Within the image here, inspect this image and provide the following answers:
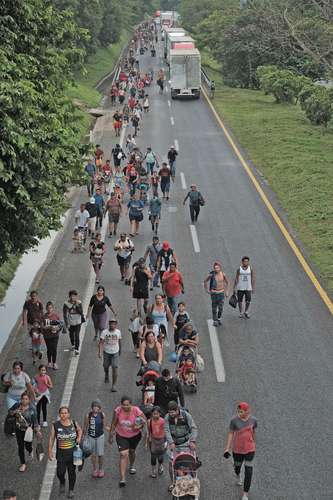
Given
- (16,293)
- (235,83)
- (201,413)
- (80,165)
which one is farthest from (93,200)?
(235,83)

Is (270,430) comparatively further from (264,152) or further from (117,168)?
(264,152)

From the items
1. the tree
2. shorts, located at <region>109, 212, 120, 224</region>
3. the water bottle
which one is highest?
the tree

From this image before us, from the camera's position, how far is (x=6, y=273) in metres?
23.9

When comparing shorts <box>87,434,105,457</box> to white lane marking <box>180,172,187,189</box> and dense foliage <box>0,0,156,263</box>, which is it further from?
white lane marking <box>180,172,187,189</box>

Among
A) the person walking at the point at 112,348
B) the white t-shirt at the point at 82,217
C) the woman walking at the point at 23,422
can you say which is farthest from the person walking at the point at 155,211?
the woman walking at the point at 23,422

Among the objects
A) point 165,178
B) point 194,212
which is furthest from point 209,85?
point 194,212

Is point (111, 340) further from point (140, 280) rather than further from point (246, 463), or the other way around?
point (246, 463)

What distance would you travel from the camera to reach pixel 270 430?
13.7 m

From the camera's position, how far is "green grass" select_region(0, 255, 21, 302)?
22.8 m

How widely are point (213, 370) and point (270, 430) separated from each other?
2569 millimetres

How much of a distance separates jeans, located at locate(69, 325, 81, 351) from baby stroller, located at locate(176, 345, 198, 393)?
2.55 metres

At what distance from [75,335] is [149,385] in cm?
375

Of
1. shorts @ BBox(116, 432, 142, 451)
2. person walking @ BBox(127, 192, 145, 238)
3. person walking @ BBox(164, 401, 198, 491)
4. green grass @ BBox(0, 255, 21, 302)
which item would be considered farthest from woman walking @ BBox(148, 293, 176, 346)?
A: person walking @ BBox(127, 192, 145, 238)

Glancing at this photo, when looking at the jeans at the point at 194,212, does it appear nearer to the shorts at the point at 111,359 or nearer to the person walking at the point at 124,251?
the person walking at the point at 124,251
